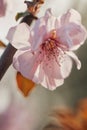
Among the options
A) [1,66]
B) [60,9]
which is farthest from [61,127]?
[60,9]

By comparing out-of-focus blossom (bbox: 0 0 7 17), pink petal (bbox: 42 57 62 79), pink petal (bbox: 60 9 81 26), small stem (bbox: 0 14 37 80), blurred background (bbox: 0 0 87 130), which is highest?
out-of-focus blossom (bbox: 0 0 7 17)

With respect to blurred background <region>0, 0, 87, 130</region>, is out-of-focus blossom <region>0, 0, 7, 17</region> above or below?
above

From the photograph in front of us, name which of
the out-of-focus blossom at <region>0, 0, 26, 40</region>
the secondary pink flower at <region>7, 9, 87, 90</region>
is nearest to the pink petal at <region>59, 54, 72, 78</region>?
the secondary pink flower at <region>7, 9, 87, 90</region>

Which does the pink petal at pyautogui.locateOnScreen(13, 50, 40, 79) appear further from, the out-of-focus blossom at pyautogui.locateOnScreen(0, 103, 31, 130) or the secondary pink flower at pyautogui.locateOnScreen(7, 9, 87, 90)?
the out-of-focus blossom at pyautogui.locateOnScreen(0, 103, 31, 130)

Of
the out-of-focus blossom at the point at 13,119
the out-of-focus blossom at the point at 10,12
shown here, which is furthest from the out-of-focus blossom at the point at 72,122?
the out-of-focus blossom at the point at 10,12

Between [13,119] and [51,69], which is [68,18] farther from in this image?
[13,119]

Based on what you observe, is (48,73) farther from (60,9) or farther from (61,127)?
(60,9)

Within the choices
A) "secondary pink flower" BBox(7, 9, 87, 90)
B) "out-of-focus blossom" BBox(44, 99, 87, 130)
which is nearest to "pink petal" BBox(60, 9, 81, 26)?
"secondary pink flower" BBox(7, 9, 87, 90)
